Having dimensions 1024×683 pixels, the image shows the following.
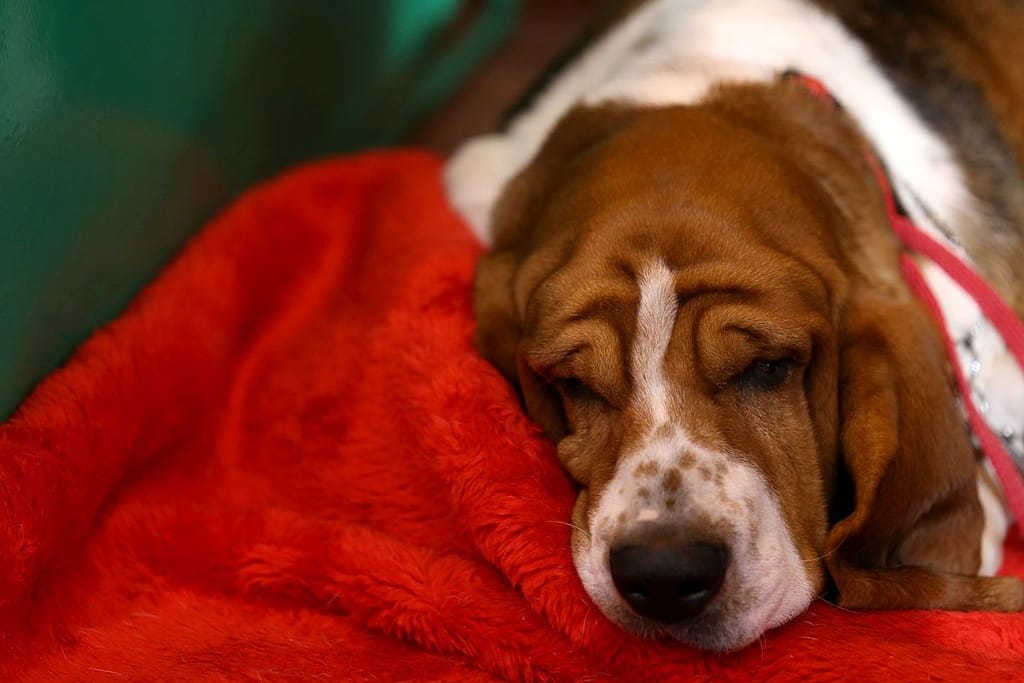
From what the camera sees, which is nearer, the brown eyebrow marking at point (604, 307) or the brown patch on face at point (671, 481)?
the brown patch on face at point (671, 481)

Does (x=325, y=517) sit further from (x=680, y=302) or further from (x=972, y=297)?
(x=972, y=297)

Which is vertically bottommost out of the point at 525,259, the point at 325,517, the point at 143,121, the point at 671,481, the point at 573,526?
the point at 325,517

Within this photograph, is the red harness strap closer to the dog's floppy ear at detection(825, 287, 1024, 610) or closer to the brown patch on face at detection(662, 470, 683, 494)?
the dog's floppy ear at detection(825, 287, 1024, 610)

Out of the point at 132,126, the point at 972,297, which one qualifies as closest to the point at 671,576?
the point at 972,297

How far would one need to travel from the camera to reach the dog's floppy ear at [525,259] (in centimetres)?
211

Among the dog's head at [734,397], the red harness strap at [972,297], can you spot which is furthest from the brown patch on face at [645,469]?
the red harness strap at [972,297]

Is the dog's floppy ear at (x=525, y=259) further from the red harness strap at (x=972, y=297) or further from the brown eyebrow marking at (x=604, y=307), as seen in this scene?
the red harness strap at (x=972, y=297)

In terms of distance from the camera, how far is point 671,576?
5.49 ft

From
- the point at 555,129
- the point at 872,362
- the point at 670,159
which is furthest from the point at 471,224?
the point at 872,362

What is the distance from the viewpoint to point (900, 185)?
2.37 m

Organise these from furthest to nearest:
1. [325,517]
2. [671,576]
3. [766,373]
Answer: [325,517]
[766,373]
[671,576]

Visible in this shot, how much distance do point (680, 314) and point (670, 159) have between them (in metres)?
0.32

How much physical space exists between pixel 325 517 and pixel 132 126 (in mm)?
1003

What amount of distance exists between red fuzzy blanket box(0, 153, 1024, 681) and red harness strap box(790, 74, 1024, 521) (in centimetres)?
27
